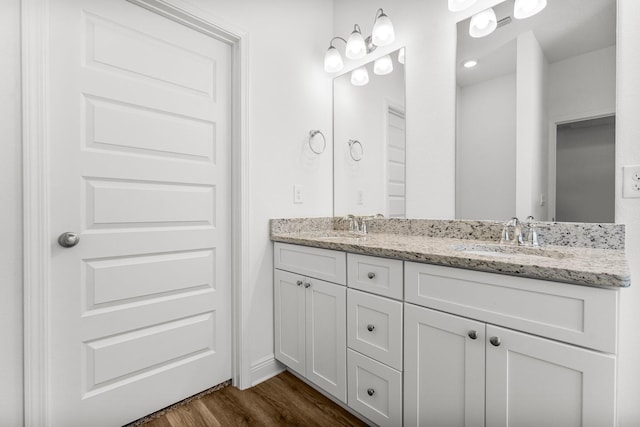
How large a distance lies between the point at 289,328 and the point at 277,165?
943mm

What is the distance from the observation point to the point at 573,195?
1283 mm

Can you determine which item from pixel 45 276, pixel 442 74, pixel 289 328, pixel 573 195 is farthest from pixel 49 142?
pixel 573 195

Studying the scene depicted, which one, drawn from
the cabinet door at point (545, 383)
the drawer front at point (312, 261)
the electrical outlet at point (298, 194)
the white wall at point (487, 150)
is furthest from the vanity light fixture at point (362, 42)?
the cabinet door at point (545, 383)

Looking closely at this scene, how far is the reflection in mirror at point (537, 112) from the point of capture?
1225 mm

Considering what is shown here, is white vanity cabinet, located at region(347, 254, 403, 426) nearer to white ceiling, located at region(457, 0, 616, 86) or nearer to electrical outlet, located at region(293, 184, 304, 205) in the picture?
electrical outlet, located at region(293, 184, 304, 205)

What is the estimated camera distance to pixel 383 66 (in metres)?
1.93

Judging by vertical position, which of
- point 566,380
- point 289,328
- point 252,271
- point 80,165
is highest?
point 80,165

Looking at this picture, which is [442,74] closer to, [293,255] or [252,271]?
[293,255]

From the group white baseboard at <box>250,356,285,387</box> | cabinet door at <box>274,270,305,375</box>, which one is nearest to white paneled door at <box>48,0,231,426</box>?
white baseboard at <box>250,356,285,387</box>

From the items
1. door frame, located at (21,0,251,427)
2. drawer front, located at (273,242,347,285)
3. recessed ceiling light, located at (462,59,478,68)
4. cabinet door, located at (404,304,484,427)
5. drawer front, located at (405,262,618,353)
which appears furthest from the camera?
recessed ceiling light, located at (462,59,478,68)

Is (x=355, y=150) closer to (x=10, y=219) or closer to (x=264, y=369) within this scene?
(x=264, y=369)

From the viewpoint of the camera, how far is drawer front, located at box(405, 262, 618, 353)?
2.51 ft

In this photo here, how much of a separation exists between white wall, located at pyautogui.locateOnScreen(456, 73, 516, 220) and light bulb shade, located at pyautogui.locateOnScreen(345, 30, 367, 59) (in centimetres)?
65

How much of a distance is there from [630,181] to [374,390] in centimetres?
128
